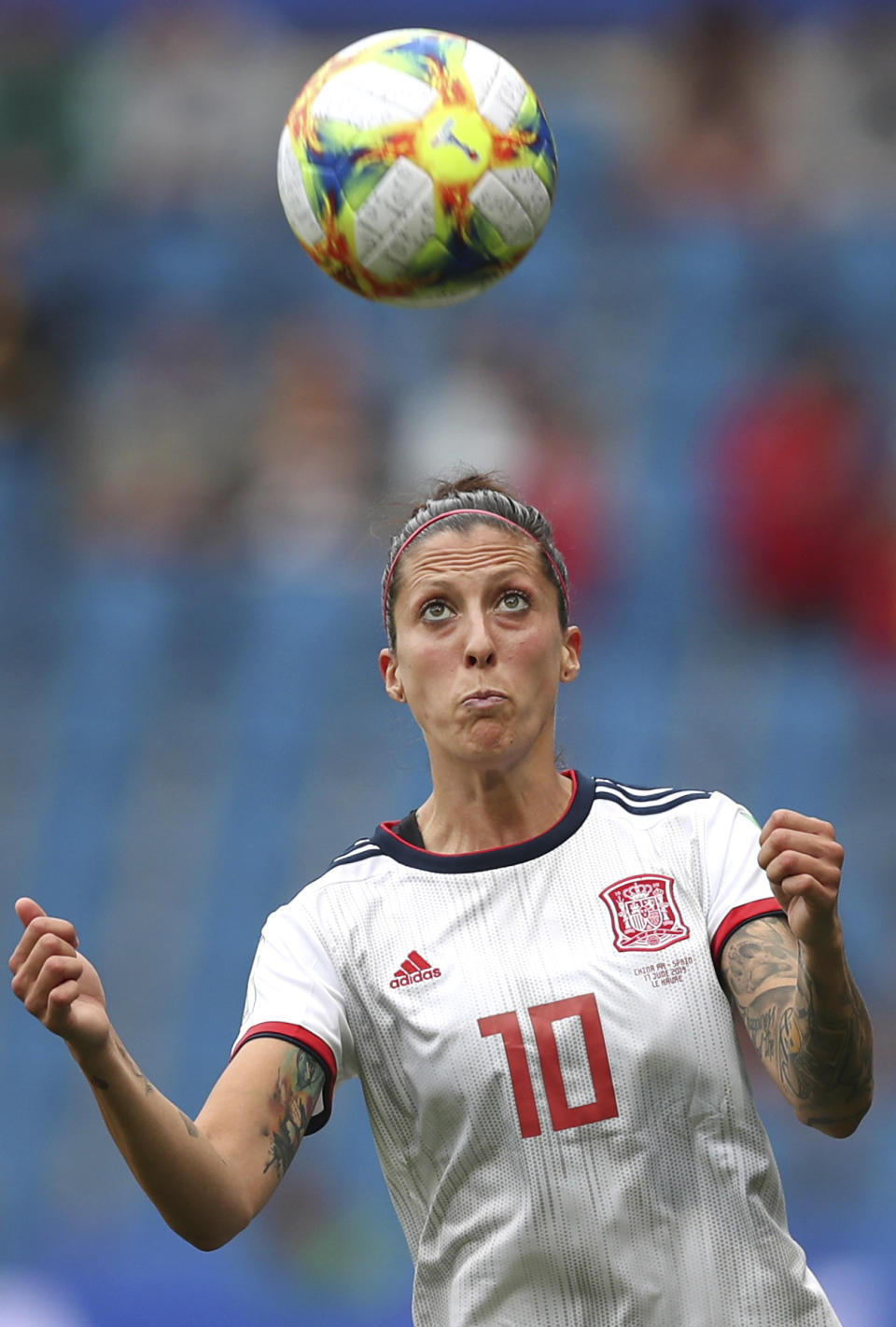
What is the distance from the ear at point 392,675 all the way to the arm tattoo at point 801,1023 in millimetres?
802

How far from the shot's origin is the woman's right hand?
240 cm

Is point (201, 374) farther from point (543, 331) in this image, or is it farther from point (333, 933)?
point (333, 933)

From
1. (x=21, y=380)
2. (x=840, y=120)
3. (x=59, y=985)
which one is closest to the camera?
(x=59, y=985)

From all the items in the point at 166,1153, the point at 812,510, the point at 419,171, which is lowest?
the point at 166,1153

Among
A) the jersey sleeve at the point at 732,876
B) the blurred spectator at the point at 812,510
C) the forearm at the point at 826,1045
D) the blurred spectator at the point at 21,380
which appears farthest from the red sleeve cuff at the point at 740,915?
the blurred spectator at the point at 21,380

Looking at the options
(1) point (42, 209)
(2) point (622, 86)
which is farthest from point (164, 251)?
(2) point (622, 86)

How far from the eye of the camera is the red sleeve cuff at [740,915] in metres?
2.88

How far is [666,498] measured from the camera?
8.82 meters

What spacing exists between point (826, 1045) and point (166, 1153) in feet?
3.28

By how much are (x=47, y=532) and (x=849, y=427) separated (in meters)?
4.05

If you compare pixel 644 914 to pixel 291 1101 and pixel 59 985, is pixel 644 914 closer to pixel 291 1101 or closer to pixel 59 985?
pixel 291 1101

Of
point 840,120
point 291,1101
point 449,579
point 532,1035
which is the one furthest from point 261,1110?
point 840,120

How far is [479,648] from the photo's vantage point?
10.0 ft

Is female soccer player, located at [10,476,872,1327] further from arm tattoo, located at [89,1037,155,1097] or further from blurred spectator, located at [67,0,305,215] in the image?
blurred spectator, located at [67,0,305,215]
